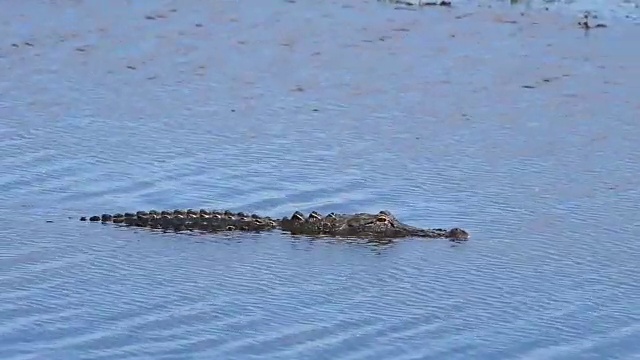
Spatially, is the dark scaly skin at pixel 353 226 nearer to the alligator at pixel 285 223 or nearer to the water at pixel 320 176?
the alligator at pixel 285 223

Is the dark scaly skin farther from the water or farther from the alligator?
the water

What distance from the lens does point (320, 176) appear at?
12875mm

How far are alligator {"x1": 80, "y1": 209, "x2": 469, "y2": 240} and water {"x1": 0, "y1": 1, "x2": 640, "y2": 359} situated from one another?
127mm

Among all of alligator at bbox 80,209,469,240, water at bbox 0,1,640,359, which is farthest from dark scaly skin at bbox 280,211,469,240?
water at bbox 0,1,640,359

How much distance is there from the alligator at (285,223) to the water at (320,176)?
0.13m

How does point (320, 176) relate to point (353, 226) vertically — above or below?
above

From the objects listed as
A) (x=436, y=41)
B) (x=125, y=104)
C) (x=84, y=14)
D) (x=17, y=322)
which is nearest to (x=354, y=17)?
(x=436, y=41)

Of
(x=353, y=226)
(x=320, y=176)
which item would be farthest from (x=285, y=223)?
(x=320, y=176)

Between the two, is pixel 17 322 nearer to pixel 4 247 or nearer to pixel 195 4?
pixel 4 247

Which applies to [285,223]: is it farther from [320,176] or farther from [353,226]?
[320,176]

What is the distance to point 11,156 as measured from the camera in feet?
43.2

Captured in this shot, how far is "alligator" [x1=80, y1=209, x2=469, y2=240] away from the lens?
11281 millimetres

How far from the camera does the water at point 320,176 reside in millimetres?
9273

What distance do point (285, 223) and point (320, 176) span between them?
1.49 metres
